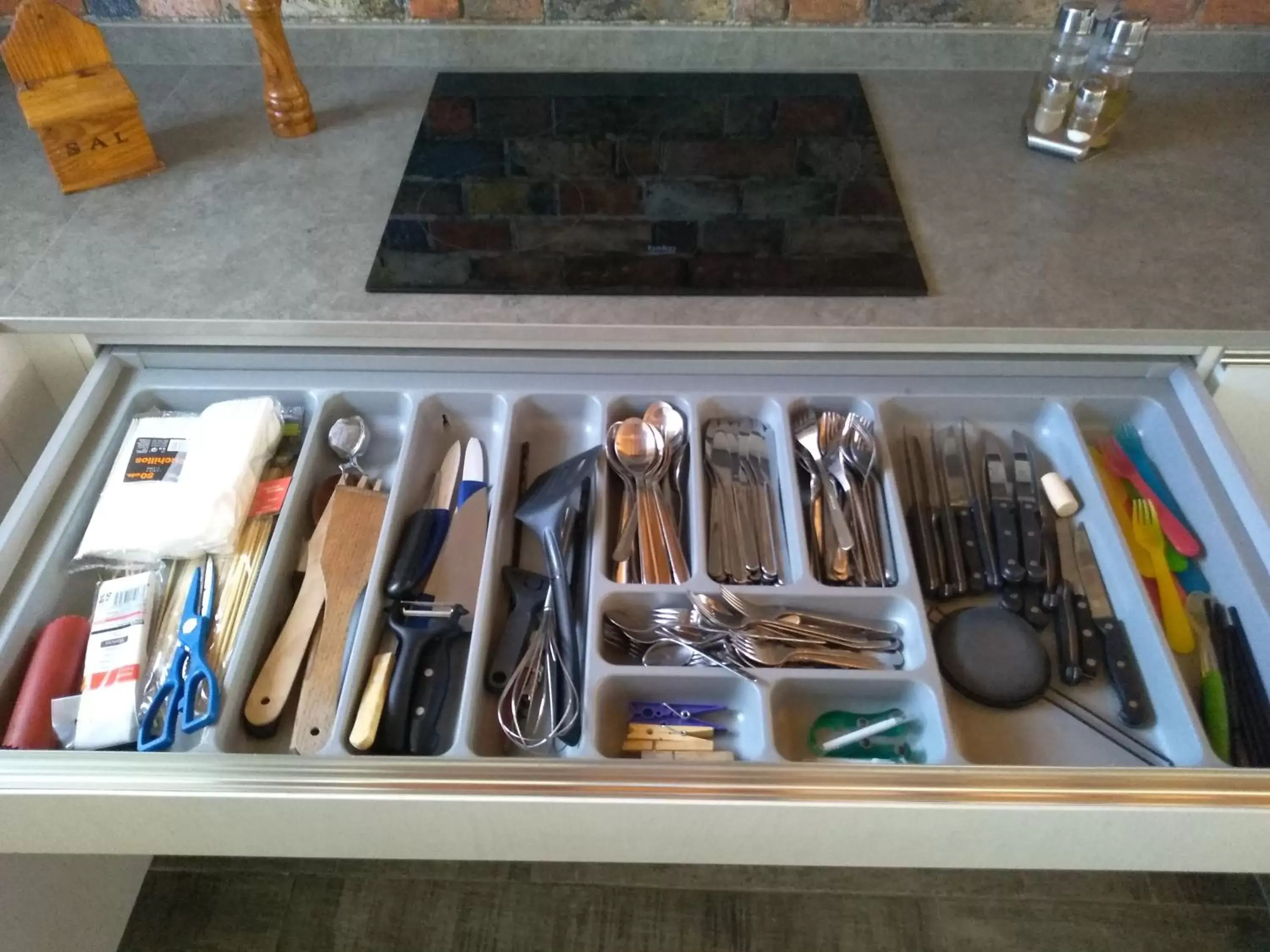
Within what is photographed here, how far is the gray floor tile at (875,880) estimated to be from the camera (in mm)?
1364

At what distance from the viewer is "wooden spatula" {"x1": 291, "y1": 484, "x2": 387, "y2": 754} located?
811 millimetres

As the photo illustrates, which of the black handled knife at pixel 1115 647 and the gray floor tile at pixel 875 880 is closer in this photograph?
the black handled knife at pixel 1115 647

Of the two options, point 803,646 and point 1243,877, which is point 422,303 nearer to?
point 803,646

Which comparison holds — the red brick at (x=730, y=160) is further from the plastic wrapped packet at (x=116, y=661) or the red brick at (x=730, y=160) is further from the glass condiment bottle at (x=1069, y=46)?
the plastic wrapped packet at (x=116, y=661)

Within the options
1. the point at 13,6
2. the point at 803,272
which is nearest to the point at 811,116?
the point at 803,272

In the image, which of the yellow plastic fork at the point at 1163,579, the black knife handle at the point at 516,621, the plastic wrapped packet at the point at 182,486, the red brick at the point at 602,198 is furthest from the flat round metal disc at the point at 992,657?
the plastic wrapped packet at the point at 182,486

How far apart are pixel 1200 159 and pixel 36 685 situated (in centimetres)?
141

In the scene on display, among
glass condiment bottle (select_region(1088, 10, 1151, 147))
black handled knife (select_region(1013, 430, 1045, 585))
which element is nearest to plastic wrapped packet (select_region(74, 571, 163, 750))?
black handled knife (select_region(1013, 430, 1045, 585))

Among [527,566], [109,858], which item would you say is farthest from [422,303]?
[109,858]

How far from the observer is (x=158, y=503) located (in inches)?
35.8

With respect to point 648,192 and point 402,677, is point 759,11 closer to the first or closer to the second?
point 648,192

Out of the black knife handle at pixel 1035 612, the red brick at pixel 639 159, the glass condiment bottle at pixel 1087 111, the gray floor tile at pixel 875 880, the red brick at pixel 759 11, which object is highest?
the red brick at pixel 759 11

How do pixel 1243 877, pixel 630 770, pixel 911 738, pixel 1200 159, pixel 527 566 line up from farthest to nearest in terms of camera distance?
pixel 1243 877
pixel 1200 159
pixel 527 566
pixel 911 738
pixel 630 770

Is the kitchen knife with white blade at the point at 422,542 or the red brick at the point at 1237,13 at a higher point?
the red brick at the point at 1237,13
